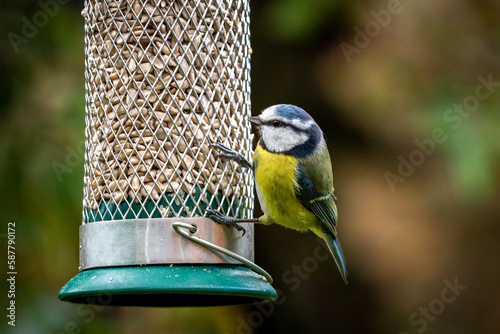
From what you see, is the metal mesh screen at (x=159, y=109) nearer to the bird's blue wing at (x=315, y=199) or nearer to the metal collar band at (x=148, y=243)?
the metal collar band at (x=148, y=243)

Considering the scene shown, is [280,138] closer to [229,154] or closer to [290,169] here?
[290,169]

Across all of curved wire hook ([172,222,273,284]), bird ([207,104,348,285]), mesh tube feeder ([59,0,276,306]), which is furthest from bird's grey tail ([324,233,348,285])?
curved wire hook ([172,222,273,284])

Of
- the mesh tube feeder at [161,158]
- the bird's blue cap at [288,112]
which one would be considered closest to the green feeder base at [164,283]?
the mesh tube feeder at [161,158]

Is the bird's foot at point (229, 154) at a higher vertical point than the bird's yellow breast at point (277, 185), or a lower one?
higher

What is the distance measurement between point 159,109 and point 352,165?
8.67ft

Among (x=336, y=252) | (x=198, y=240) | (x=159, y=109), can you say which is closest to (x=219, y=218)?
(x=198, y=240)

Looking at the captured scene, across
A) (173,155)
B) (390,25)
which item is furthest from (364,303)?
(173,155)

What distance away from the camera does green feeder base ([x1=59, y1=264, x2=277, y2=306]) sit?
113 inches

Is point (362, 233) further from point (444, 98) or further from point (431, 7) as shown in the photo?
point (431, 7)

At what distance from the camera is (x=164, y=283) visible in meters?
2.88

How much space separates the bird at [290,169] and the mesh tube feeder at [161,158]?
14 cm

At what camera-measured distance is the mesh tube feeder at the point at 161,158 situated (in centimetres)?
306

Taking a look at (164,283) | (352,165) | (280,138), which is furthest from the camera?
(352,165)

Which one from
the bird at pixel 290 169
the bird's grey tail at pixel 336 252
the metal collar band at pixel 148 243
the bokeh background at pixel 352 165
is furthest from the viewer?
the bokeh background at pixel 352 165
